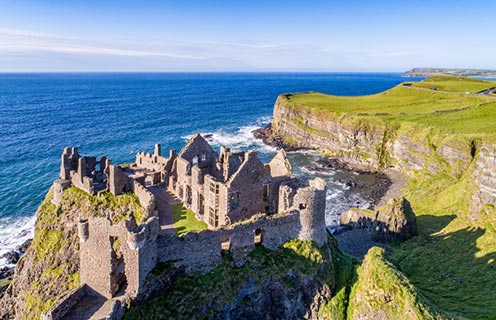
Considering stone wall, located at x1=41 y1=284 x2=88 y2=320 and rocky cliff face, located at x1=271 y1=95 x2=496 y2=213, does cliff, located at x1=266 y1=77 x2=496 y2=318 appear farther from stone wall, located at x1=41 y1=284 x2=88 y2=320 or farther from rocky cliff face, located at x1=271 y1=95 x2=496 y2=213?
stone wall, located at x1=41 y1=284 x2=88 y2=320

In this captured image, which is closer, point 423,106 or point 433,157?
point 433,157

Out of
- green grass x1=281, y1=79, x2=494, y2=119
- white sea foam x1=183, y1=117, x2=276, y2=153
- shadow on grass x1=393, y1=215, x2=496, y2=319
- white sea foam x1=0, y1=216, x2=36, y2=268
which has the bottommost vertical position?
white sea foam x1=0, y1=216, x2=36, y2=268

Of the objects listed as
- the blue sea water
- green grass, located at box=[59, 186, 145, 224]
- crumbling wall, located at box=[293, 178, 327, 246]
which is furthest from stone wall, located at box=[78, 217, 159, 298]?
the blue sea water

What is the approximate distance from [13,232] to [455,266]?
59.3 metres

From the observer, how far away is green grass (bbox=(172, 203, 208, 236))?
32528 millimetres

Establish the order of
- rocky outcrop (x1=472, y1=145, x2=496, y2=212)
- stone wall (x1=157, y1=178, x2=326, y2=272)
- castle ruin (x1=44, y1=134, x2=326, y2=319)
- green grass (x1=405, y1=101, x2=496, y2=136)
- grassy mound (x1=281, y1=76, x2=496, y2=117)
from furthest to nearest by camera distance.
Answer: grassy mound (x1=281, y1=76, x2=496, y2=117) < green grass (x1=405, y1=101, x2=496, y2=136) < rocky outcrop (x1=472, y1=145, x2=496, y2=212) < stone wall (x1=157, y1=178, x2=326, y2=272) < castle ruin (x1=44, y1=134, x2=326, y2=319)

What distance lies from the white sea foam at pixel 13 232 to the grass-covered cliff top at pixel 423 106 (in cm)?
7879

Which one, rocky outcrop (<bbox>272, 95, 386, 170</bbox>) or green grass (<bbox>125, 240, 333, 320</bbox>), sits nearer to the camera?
green grass (<bbox>125, 240, 333, 320</bbox>)

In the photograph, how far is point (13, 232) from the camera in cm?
5662

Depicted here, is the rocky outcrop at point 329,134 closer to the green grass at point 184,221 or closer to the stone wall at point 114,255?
the green grass at point 184,221

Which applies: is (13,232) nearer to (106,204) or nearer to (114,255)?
(106,204)

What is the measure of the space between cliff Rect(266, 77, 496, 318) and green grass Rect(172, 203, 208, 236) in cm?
2199

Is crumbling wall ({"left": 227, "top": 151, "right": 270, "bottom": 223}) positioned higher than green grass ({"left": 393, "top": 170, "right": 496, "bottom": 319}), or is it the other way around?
crumbling wall ({"left": 227, "top": 151, "right": 270, "bottom": 223})

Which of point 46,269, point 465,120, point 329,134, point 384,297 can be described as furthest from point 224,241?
point 329,134
